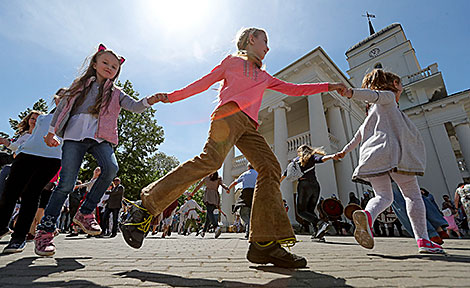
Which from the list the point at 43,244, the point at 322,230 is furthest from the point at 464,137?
the point at 43,244

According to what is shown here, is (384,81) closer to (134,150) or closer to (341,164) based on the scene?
(341,164)

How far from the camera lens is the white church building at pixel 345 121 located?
13.7 m

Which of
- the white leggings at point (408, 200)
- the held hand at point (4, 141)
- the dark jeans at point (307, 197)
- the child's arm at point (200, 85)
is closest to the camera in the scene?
the child's arm at point (200, 85)

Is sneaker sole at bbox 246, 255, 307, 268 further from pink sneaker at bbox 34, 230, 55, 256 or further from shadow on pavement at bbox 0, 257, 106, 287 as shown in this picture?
pink sneaker at bbox 34, 230, 55, 256

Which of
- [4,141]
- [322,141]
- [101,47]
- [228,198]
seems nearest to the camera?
[101,47]

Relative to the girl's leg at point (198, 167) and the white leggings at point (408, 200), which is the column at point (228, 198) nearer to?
the white leggings at point (408, 200)

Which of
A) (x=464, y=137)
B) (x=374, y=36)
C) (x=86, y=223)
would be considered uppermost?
(x=374, y=36)

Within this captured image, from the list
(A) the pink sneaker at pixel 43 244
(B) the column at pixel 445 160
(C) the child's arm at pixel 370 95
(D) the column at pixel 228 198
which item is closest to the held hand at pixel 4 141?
(A) the pink sneaker at pixel 43 244

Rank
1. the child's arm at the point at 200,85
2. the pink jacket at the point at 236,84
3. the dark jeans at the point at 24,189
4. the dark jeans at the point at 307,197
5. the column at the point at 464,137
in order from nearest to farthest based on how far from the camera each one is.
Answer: the pink jacket at the point at 236,84 < the child's arm at the point at 200,85 < the dark jeans at the point at 24,189 < the dark jeans at the point at 307,197 < the column at the point at 464,137

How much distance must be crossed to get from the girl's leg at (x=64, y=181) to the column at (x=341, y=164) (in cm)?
1345

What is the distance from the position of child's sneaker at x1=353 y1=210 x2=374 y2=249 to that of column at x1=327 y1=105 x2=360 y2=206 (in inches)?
476

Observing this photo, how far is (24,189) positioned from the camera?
275 centimetres

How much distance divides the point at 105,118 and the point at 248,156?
158 cm

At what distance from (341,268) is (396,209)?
2215mm
